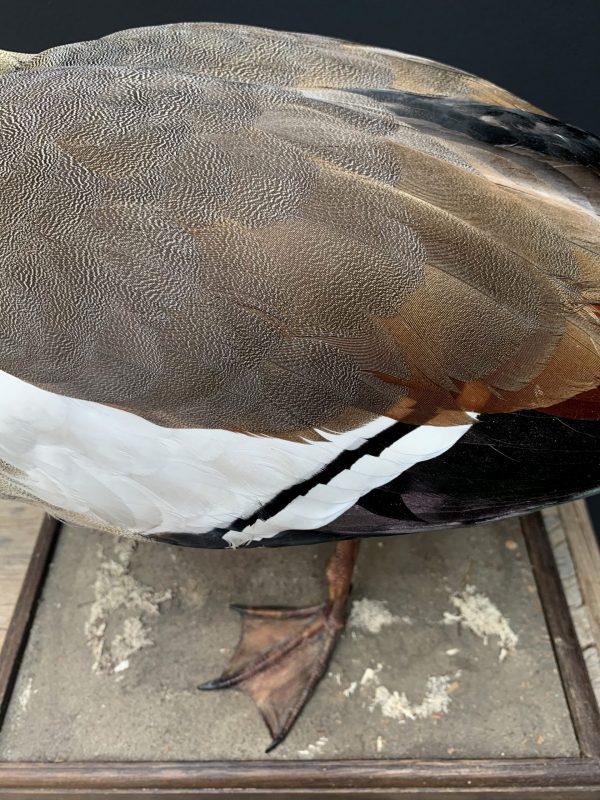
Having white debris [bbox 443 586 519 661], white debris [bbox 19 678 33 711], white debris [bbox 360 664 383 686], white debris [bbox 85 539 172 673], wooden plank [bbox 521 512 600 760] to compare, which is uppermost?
wooden plank [bbox 521 512 600 760]

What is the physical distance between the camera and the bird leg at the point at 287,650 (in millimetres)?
976

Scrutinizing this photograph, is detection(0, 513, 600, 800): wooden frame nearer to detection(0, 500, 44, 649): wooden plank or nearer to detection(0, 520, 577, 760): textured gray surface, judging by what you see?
detection(0, 520, 577, 760): textured gray surface

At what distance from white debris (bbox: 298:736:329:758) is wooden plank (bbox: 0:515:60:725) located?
17.0 inches

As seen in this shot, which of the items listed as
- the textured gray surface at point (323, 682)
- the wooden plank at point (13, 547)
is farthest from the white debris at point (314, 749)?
the wooden plank at point (13, 547)

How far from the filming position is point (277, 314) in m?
0.61

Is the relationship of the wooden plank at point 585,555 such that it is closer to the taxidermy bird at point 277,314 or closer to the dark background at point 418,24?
the taxidermy bird at point 277,314

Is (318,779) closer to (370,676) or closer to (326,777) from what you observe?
Result: (326,777)

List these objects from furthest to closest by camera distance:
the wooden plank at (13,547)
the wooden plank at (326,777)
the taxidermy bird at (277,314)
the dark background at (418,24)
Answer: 1. the dark background at (418,24)
2. the wooden plank at (13,547)
3. the wooden plank at (326,777)
4. the taxidermy bird at (277,314)

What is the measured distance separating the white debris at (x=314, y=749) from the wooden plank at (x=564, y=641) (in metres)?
0.35

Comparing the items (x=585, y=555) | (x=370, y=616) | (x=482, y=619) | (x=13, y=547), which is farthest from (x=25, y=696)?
(x=585, y=555)

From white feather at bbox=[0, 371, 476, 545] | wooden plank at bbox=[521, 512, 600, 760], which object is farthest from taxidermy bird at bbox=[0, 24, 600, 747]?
wooden plank at bbox=[521, 512, 600, 760]

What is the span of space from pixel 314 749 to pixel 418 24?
4.17 ft

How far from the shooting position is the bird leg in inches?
38.4

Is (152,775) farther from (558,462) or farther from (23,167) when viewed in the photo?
(23,167)
